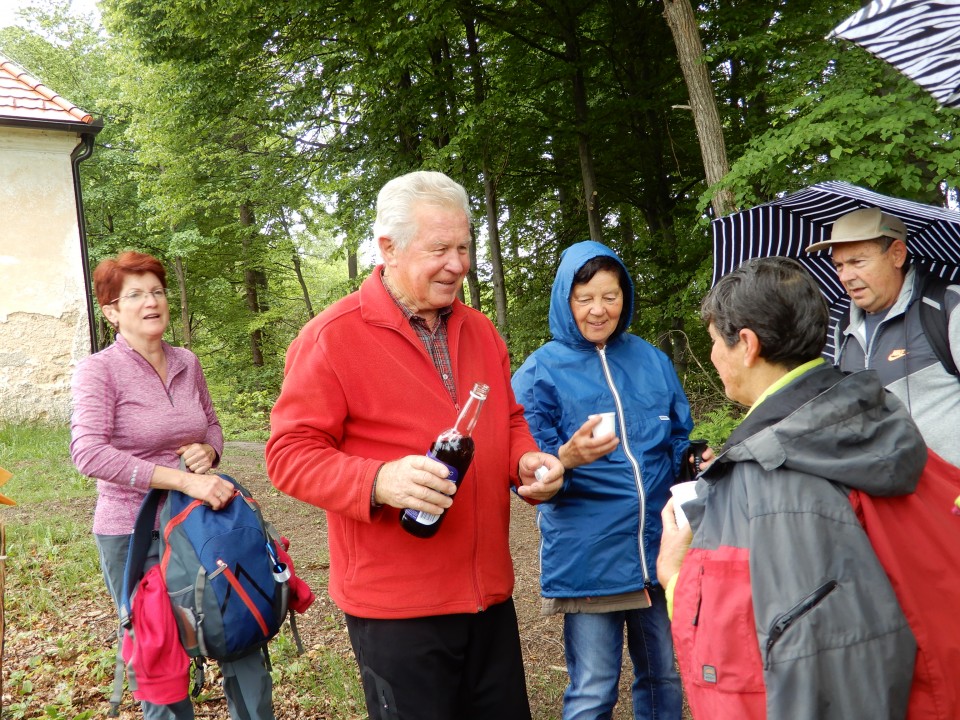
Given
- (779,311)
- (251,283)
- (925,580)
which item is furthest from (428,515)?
(251,283)

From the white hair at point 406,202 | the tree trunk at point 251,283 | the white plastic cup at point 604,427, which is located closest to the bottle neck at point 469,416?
the white plastic cup at point 604,427

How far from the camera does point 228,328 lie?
65.0 feet

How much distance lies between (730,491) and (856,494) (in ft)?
0.84

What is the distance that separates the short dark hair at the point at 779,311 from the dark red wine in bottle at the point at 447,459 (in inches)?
29.6

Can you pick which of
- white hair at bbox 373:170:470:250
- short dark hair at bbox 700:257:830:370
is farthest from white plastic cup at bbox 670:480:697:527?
white hair at bbox 373:170:470:250

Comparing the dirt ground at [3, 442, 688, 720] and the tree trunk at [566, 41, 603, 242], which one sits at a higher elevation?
the tree trunk at [566, 41, 603, 242]

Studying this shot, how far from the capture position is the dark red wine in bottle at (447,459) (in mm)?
1979

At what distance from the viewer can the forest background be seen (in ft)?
18.4

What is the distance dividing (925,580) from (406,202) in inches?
65.0

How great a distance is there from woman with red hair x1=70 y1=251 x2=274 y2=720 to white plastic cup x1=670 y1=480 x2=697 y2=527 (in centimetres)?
→ 191

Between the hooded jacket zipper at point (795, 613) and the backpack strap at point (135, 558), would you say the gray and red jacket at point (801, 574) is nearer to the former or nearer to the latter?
the hooded jacket zipper at point (795, 613)

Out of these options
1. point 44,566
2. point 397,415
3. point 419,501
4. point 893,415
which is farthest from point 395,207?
point 44,566

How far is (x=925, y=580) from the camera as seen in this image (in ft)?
4.96

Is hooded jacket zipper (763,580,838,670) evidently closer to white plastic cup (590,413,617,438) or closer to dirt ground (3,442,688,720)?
white plastic cup (590,413,617,438)
